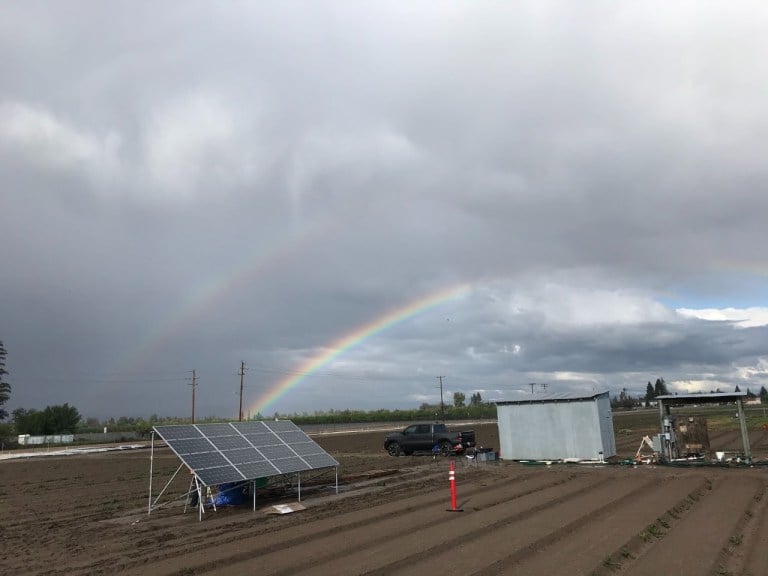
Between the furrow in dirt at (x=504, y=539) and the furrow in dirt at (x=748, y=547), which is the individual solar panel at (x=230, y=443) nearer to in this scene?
the furrow in dirt at (x=504, y=539)

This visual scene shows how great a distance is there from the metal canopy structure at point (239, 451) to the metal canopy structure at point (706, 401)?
563 inches

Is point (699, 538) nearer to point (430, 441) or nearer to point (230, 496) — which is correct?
point (230, 496)

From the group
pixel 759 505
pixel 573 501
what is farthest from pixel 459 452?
pixel 759 505

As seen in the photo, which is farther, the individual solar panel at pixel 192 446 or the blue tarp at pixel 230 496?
the blue tarp at pixel 230 496

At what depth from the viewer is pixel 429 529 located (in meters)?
11.2

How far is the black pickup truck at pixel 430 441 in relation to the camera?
30.1 metres

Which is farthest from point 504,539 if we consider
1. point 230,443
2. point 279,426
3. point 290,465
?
point 279,426

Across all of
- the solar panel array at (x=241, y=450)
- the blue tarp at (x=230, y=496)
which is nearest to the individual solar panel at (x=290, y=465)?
the solar panel array at (x=241, y=450)

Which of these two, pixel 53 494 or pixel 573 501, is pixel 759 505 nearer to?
pixel 573 501

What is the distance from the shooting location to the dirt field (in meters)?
8.73

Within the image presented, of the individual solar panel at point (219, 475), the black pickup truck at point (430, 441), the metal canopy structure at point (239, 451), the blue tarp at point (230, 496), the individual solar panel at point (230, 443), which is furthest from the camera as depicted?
the black pickup truck at point (430, 441)

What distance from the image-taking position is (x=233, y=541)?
10.8 meters

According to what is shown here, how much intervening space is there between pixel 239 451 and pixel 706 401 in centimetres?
1751

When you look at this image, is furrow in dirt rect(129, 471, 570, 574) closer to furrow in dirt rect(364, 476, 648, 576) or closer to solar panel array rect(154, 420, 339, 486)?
furrow in dirt rect(364, 476, 648, 576)
